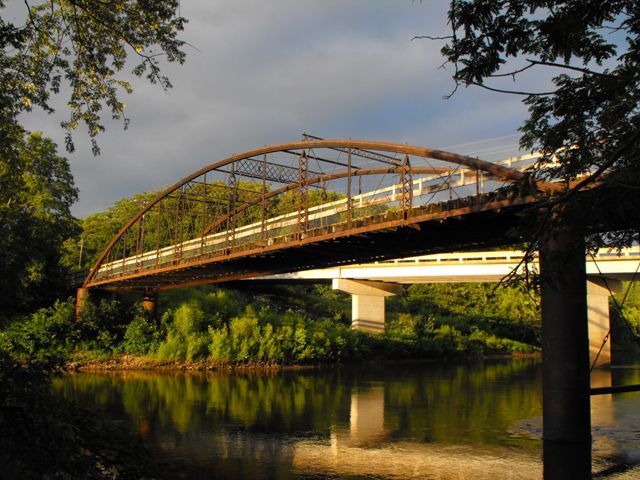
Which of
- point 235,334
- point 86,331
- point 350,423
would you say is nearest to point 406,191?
point 350,423

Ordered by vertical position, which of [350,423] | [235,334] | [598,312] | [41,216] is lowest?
[350,423]

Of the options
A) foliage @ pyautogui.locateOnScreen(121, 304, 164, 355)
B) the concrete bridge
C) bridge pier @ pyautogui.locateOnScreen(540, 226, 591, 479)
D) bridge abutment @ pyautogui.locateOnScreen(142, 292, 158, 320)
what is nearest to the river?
bridge pier @ pyautogui.locateOnScreen(540, 226, 591, 479)

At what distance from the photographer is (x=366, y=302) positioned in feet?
161

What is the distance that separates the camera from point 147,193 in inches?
3000

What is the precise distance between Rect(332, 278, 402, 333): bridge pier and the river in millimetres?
13954

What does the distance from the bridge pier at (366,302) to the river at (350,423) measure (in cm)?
1395

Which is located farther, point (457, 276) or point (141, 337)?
point (457, 276)

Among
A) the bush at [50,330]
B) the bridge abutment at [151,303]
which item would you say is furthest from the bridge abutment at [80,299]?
the bridge abutment at [151,303]

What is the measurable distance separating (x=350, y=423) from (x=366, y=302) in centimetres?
3024

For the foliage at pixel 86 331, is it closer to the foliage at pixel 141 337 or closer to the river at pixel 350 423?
the foliage at pixel 141 337

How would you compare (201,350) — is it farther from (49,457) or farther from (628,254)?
(49,457)

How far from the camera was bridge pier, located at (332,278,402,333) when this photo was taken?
48.7 m

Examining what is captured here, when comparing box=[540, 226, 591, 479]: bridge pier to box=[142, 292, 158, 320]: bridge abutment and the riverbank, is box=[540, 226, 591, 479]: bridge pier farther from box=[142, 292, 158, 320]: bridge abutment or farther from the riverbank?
box=[142, 292, 158, 320]: bridge abutment

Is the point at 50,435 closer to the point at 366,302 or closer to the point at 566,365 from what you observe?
the point at 566,365
